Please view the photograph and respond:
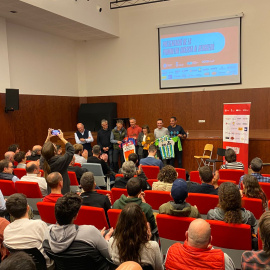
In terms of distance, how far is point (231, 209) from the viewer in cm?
266

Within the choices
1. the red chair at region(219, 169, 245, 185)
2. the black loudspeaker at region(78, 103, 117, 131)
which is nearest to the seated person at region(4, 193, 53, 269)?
the red chair at region(219, 169, 245, 185)

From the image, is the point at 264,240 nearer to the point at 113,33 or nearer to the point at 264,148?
the point at 264,148

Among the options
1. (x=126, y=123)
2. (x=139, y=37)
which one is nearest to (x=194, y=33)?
(x=139, y=37)

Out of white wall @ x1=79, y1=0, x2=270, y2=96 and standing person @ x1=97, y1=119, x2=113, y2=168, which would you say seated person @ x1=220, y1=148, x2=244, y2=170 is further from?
white wall @ x1=79, y1=0, x2=270, y2=96

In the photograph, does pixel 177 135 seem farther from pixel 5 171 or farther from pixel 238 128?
pixel 5 171

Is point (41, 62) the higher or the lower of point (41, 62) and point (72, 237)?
the higher

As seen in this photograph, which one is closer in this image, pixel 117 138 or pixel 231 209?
pixel 231 209

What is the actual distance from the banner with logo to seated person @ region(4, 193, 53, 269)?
5862mm

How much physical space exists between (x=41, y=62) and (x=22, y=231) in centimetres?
880

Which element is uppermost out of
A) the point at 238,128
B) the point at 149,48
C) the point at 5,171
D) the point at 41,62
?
the point at 149,48

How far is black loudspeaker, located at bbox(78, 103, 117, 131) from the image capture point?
11609 mm

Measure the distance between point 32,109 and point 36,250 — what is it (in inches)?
320

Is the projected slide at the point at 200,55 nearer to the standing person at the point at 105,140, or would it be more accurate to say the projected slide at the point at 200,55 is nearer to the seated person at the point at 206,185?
the standing person at the point at 105,140

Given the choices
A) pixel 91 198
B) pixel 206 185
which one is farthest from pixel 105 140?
pixel 91 198
